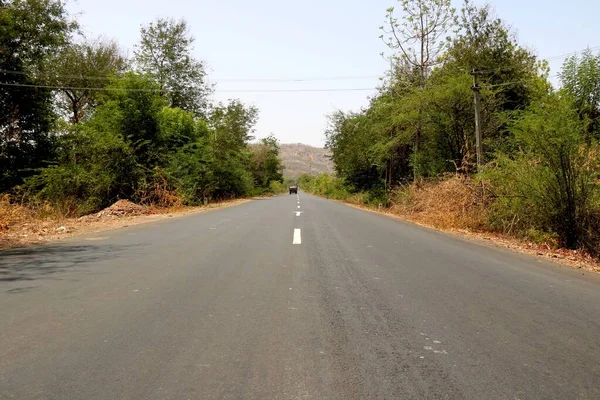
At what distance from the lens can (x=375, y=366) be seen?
3236mm

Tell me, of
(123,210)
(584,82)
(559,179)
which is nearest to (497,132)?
(584,82)

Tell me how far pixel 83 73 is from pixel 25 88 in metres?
13.5

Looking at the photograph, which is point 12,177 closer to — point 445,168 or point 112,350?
point 112,350

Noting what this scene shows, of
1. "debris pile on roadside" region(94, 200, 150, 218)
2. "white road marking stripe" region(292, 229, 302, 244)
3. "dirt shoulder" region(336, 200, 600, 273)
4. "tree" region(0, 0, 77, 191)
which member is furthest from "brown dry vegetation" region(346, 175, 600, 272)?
"tree" region(0, 0, 77, 191)

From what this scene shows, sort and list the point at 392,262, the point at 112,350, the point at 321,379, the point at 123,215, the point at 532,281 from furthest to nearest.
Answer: the point at 123,215, the point at 392,262, the point at 532,281, the point at 112,350, the point at 321,379

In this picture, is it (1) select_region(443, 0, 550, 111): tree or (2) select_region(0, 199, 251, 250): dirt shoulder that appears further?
(1) select_region(443, 0, 550, 111): tree

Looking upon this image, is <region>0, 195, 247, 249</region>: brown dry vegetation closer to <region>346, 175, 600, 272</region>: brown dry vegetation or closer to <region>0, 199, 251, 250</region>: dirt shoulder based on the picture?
<region>0, 199, 251, 250</region>: dirt shoulder

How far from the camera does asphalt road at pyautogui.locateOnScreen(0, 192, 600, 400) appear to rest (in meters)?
2.95

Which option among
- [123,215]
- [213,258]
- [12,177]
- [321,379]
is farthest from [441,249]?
[12,177]

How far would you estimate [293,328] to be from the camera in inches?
160

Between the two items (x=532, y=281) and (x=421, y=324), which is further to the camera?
(x=532, y=281)

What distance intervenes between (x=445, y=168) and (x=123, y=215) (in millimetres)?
16614

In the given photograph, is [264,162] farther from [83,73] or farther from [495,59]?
[495,59]

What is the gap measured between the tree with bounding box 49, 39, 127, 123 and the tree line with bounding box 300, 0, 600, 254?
21.7 meters
